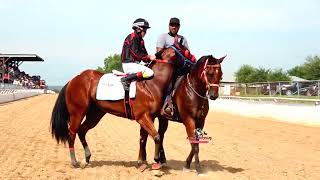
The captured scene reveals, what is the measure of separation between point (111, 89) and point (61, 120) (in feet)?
4.59

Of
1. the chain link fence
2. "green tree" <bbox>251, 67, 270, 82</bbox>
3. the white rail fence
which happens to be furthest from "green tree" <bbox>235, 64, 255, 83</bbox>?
the white rail fence

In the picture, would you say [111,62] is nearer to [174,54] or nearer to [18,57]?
[18,57]

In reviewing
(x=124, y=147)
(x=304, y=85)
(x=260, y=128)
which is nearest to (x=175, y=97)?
Result: (x=124, y=147)

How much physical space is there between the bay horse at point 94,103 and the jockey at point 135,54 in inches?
7.4

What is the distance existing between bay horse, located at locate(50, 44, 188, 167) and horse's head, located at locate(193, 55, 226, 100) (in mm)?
638

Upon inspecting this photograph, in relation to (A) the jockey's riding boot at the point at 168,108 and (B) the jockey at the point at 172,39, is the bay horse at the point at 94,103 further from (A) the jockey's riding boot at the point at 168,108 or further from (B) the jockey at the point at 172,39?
(B) the jockey at the point at 172,39

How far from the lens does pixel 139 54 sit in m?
8.85

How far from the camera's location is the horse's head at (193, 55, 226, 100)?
319 inches

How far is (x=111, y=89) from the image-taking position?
8.92 meters

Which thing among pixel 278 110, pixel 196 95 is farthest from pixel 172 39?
pixel 278 110

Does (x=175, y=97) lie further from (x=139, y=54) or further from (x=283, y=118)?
(x=283, y=118)

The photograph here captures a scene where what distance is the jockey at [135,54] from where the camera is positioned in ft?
28.7

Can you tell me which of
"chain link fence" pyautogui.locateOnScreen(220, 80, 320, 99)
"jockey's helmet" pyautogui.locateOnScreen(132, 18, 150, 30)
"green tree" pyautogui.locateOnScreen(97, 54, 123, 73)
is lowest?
"chain link fence" pyautogui.locateOnScreen(220, 80, 320, 99)

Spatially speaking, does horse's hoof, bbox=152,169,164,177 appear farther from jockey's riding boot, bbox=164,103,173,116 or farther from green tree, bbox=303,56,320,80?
green tree, bbox=303,56,320,80
